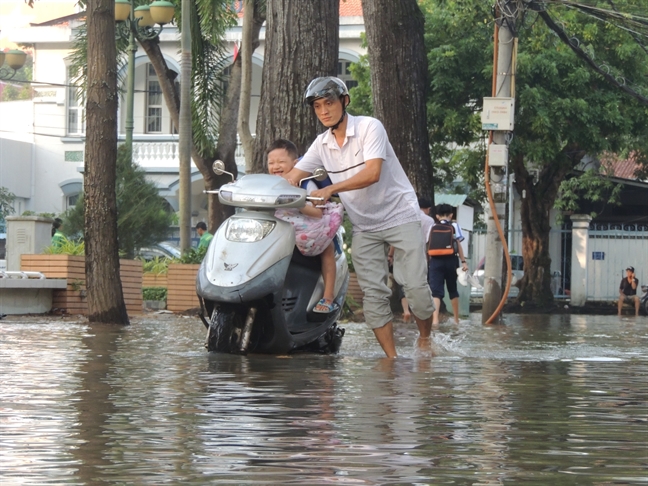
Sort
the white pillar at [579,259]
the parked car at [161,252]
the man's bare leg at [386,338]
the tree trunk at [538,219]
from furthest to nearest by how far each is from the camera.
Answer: the white pillar at [579,259]
the tree trunk at [538,219]
the parked car at [161,252]
the man's bare leg at [386,338]

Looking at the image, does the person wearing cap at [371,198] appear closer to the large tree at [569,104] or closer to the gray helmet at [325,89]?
the gray helmet at [325,89]

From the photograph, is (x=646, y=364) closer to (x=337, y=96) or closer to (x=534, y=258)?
(x=337, y=96)

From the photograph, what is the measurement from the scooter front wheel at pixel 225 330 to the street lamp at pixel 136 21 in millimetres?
16779

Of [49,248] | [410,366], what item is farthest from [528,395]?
[49,248]

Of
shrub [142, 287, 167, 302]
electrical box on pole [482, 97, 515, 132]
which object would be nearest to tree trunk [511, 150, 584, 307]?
shrub [142, 287, 167, 302]

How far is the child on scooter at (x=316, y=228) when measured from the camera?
795 cm

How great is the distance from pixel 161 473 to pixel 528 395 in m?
2.65

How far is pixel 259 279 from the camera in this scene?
753cm

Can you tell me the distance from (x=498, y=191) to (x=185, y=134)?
901 centimetres

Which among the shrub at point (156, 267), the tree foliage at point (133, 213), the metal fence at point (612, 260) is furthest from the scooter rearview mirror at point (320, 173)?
the metal fence at point (612, 260)

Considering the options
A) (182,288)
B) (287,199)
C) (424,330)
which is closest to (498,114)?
(182,288)

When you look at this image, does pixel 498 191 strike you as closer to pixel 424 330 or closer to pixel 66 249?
pixel 66 249

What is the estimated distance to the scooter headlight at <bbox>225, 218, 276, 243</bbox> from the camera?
7750mm

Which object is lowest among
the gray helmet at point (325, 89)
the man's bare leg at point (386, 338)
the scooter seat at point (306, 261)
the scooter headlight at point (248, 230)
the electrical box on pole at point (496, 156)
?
the man's bare leg at point (386, 338)
